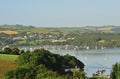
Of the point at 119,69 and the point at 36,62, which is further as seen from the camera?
the point at 36,62

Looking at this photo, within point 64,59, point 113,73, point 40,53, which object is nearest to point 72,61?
point 64,59

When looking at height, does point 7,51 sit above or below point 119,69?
below

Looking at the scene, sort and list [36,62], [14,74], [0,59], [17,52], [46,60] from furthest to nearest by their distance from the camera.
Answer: [17,52], [0,59], [46,60], [36,62], [14,74]

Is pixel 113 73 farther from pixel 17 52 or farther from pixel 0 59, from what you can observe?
pixel 17 52

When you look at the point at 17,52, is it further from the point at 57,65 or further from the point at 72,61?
the point at 57,65

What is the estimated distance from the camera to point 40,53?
63.3 metres

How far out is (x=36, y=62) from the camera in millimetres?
54656

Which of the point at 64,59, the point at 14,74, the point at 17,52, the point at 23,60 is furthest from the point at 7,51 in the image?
the point at 14,74

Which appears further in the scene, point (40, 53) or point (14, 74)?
point (40, 53)

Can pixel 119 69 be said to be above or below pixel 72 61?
above

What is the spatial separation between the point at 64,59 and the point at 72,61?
1.86 metres

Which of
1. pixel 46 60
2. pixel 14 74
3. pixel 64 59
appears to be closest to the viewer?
pixel 14 74

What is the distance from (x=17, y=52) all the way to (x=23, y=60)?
31759 millimetres

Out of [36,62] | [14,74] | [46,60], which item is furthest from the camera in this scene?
[46,60]
